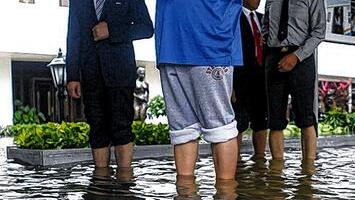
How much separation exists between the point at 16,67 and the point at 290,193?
19.6m

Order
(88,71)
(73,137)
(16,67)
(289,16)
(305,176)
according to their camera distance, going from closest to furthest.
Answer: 1. (305,176)
2. (88,71)
3. (289,16)
4. (73,137)
5. (16,67)

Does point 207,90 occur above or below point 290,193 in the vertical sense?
above

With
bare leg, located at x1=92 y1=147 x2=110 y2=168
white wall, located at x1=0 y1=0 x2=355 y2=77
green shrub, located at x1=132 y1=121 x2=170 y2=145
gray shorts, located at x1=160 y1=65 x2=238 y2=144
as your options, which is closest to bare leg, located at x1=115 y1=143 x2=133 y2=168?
bare leg, located at x1=92 y1=147 x2=110 y2=168

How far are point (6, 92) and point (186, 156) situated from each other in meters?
17.7

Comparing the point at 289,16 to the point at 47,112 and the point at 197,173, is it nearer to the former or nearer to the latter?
the point at 197,173

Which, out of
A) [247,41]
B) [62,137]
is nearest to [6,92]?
[62,137]

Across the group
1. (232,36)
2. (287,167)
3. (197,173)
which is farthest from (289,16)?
(232,36)

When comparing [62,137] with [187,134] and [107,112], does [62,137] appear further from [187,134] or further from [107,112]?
[187,134]

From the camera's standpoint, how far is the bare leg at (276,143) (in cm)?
473

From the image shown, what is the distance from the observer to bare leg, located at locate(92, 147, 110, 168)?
4.19 m

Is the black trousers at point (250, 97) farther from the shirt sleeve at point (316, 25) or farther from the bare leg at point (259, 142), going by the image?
the shirt sleeve at point (316, 25)

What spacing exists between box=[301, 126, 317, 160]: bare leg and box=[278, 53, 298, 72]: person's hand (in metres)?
0.48

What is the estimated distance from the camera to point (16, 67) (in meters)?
21.5

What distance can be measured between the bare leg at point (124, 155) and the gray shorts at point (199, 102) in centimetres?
102
